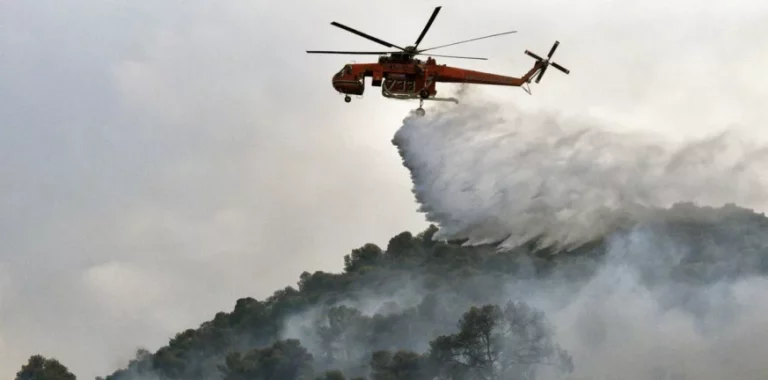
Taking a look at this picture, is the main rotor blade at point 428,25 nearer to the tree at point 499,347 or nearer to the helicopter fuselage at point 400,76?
the helicopter fuselage at point 400,76

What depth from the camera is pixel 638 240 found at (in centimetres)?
8681

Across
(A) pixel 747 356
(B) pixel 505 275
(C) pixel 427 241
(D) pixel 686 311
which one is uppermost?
(C) pixel 427 241

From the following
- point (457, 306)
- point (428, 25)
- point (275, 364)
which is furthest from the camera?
point (457, 306)

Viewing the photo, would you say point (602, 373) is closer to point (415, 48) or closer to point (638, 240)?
point (638, 240)

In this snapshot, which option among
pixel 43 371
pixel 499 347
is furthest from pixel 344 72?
pixel 43 371

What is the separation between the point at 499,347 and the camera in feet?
258

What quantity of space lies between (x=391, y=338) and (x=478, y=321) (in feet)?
62.8

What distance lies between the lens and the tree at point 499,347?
249ft

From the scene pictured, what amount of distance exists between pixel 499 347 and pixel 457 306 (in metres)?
26.2

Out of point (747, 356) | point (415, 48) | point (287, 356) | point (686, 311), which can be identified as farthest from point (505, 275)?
point (415, 48)

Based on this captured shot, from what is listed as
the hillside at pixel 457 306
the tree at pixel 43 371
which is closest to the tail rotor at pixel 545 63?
the hillside at pixel 457 306

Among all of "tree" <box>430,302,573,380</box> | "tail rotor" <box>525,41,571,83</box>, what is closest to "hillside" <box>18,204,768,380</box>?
"tree" <box>430,302,573,380</box>

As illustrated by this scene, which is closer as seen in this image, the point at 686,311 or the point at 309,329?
the point at 686,311

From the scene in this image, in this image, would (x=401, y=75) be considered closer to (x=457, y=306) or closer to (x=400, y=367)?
(x=400, y=367)
